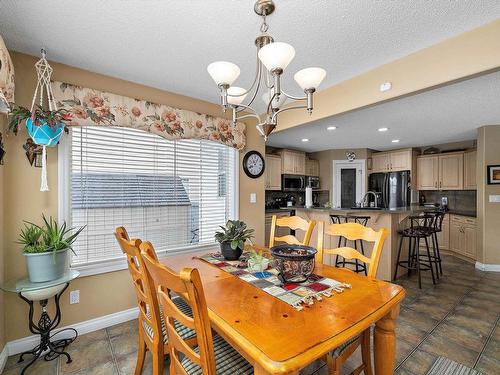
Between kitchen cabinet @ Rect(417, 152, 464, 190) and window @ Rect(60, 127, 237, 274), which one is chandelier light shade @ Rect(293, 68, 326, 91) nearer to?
window @ Rect(60, 127, 237, 274)

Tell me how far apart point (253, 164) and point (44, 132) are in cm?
230

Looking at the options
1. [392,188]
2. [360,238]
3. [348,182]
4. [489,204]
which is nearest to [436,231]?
[489,204]

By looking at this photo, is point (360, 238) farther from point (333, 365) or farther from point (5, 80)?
point (5, 80)

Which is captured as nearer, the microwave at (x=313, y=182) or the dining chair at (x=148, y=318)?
the dining chair at (x=148, y=318)

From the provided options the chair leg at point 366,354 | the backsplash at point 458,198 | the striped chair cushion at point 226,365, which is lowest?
the chair leg at point 366,354

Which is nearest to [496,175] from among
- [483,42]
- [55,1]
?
[483,42]

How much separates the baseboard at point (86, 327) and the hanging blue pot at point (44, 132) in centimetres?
164

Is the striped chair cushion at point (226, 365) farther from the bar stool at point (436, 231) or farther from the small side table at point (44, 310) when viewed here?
the bar stool at point (436, 231)

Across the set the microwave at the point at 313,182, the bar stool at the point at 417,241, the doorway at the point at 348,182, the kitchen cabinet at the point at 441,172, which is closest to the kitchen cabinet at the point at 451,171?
the kitchen cabinet at the point at 441,172

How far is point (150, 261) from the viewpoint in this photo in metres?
0.96

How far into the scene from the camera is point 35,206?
206cm

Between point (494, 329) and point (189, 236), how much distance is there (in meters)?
3.24

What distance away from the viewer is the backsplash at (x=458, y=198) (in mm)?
5203

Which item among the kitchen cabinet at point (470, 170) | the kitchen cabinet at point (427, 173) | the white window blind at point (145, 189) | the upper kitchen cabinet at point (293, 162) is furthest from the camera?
the upper kitchen cabinet at point (293, 162)
